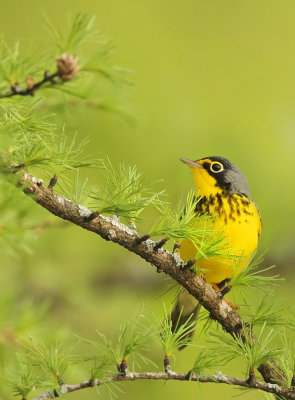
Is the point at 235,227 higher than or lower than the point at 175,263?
higher

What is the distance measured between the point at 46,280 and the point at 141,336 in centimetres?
214

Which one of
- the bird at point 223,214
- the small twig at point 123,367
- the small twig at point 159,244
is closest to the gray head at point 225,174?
the bird at point 223,214

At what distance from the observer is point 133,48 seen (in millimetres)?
5500

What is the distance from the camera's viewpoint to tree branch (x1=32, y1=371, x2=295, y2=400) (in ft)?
5.95

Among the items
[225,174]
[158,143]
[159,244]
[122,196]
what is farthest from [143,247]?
[158,143]

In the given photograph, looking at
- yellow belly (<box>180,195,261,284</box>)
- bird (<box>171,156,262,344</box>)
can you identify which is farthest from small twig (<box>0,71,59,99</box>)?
yellow belly (<box>180,195,261,284</box>)

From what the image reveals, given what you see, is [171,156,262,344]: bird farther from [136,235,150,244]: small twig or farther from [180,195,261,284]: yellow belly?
[136,235,150,244]: small twig

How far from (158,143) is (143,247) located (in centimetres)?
265

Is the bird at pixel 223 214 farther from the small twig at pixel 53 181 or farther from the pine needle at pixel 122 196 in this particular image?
the small twig at pixel 53 181

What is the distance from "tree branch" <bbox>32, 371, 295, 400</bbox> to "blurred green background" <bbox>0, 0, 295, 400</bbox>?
0.21 m

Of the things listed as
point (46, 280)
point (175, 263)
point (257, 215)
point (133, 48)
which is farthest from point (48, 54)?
point (133, 48)

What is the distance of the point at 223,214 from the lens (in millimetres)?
2916

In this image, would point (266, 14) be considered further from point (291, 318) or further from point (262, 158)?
point (291, 318)

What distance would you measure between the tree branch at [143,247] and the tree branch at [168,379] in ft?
0.16
